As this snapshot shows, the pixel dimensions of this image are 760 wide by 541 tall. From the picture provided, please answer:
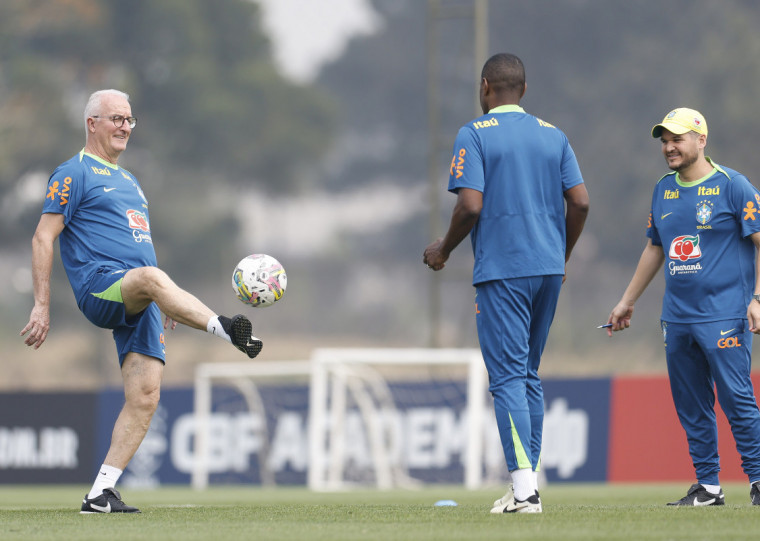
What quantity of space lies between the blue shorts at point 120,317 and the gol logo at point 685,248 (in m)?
3.15

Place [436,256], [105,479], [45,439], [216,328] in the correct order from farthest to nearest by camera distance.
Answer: [45,439] → [105,479] → [436,256] → [216,328]

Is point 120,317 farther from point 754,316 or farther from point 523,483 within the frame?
point 754,316

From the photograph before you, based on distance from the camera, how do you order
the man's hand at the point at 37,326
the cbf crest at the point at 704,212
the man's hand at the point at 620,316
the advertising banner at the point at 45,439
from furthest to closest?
the advertising banner at the point at 45,439, the man's hand at the point at 620,316, the cbf crest at the point at 704,212, the man's hand at the point at 37,326

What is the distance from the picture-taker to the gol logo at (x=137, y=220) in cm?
720

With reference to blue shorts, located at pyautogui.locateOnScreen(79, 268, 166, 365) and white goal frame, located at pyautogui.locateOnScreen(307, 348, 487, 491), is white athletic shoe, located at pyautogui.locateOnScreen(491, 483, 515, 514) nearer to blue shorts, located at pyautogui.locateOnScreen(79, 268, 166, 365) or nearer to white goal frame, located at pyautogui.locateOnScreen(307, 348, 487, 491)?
blue shorts, located at pyautogui.locateOnScreen(79, 268, 166, 365)

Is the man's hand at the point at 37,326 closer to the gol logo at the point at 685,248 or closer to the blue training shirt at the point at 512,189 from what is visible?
the blue training shirt at the point at 512,189

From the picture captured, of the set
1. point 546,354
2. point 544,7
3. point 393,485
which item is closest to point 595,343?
point 546,354

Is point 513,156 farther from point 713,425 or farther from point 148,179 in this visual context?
point 148,179

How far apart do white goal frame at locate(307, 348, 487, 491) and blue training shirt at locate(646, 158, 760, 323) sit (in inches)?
318

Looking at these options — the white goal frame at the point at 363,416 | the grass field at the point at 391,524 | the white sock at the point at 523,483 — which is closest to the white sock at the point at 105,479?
the grass field at the point at 391,524

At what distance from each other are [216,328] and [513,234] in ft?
5.49

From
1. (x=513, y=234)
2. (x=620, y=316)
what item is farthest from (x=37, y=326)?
(x=620, y=316)

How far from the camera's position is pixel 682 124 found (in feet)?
23.7

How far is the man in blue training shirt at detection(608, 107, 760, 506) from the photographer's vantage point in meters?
7.05
